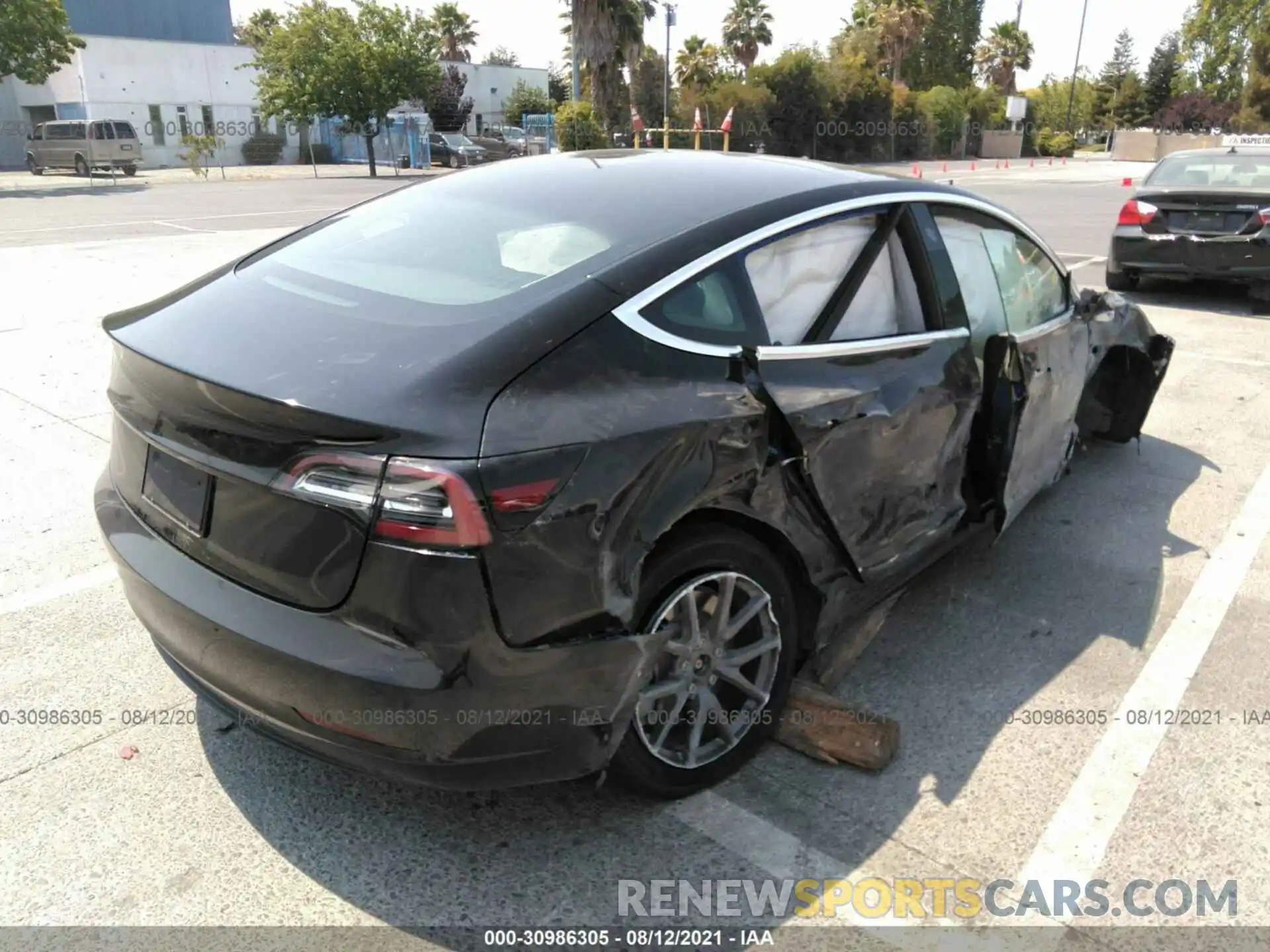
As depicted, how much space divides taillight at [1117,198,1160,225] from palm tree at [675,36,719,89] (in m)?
48.5

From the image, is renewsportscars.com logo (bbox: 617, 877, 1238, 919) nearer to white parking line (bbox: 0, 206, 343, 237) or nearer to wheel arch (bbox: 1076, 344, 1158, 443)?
wheel arch (bbox: 1076, 344, 1158, 443)

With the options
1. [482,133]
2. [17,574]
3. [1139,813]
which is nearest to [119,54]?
[482,133]

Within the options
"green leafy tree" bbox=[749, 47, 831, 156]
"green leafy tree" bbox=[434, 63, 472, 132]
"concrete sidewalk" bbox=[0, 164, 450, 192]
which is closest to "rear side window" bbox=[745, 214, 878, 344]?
"concrete sidewalk" bbox=[0, 164, 450, 192]

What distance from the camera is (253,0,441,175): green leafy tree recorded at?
1417 inches

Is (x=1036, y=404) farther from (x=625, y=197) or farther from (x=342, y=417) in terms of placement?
(x=342, y=417)

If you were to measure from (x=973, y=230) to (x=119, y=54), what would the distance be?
50.1 m

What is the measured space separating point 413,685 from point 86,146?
37.1 meters

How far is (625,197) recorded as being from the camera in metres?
3.06

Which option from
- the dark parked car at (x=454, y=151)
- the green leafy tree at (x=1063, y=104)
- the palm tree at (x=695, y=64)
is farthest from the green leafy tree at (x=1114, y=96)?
the dark parked car at (x=454, y=151)

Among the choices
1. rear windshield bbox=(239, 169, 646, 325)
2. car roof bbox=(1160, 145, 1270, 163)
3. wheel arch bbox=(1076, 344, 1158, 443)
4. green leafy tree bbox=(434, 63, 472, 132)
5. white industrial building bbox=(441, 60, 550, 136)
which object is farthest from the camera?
white industrial building bbox=(441, 60, 550, 136)

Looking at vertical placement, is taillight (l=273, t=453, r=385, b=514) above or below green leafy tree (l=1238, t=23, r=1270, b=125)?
below

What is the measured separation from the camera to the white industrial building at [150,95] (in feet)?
144

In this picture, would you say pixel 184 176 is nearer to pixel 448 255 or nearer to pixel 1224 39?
pixel 448 255

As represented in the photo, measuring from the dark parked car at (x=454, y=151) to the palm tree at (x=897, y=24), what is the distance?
115ft
